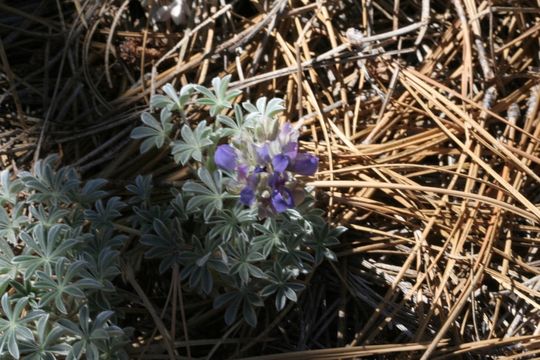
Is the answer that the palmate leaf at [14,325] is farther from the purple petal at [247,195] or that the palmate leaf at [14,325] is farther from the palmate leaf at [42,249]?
the purple petal at [247,195]

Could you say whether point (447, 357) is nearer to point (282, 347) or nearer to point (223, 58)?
point (282, 347)

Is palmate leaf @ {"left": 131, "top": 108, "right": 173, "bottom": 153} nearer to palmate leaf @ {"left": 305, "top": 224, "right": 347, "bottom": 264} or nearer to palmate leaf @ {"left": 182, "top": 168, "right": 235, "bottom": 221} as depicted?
palmate leaf @ {"left": 182, "top": 168, "right": 235, "bottom": 221}

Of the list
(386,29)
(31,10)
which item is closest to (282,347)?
(386,29)

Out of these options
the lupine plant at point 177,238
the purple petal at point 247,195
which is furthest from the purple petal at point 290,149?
the purple petal at point 247,195

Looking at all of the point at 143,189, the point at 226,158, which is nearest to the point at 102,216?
the point at 143,189

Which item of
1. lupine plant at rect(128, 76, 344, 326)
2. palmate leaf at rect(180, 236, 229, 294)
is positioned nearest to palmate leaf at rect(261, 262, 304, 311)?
lupine plant at rect(128, 76, 344, 326)

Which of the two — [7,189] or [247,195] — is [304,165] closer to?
[247,195]
